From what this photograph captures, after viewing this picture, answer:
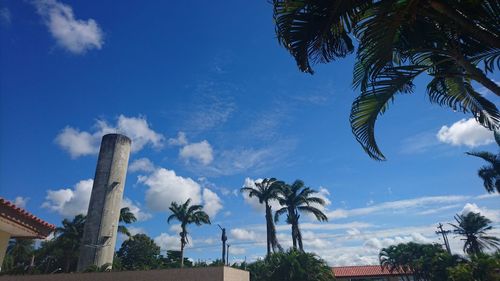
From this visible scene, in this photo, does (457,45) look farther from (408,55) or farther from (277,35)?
(277,35)

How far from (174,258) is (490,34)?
53.3 metres

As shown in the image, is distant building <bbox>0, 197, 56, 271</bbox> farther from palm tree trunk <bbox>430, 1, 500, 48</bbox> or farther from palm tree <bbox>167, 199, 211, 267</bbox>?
palm tree <bbox>167, 199, 211, 267</bbox>

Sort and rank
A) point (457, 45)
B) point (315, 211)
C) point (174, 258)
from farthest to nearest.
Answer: point (174, 258), point (315, 211), point (457, 45)

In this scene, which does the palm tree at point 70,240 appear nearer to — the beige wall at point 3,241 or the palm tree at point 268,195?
the palm tree at point 268,195

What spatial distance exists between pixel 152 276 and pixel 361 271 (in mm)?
41255

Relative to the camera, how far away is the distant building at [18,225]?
7.39 metres

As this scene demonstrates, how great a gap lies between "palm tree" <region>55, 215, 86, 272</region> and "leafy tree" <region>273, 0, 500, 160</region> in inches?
1749

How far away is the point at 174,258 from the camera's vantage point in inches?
2012

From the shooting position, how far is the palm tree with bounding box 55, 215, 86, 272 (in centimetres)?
4062

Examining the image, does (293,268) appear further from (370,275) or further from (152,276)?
(370,275)

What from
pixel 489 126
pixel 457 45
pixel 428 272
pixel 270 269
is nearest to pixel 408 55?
pixel 457 45

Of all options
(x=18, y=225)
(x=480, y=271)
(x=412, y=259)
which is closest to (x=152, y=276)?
(x=18, y=225)

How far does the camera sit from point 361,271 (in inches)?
1984

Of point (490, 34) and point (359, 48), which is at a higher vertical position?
point (359, 48)
